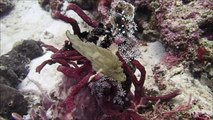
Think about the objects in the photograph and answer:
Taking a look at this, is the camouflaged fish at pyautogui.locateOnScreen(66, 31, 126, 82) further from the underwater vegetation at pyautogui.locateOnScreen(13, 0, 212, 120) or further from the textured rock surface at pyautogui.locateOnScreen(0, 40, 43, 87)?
the textured rock surface at pyautogui.locateOnScreen(0, 40, 43, 87)

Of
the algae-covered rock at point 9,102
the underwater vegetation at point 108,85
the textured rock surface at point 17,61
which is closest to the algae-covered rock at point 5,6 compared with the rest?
the textured rock surface at point 17,61

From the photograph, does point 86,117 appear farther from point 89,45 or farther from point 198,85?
point 198,85

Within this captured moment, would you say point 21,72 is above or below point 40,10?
below

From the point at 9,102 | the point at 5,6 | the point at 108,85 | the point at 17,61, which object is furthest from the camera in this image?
the point at 5,6

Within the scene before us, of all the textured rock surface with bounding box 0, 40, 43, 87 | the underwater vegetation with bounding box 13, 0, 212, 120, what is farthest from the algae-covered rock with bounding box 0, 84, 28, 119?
the underwater vegetation with bounding box 13, 0, 212, 120

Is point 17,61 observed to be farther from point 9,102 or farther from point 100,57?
point 100,57

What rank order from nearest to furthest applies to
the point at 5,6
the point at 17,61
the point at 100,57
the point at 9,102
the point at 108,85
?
the point at 100,57, the point at 108,85, the point at 9,102, the point at 17,61, the point at 5,6

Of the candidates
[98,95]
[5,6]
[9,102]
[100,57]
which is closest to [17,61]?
Result: [9,102]

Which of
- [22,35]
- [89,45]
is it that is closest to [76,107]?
[89,45]
